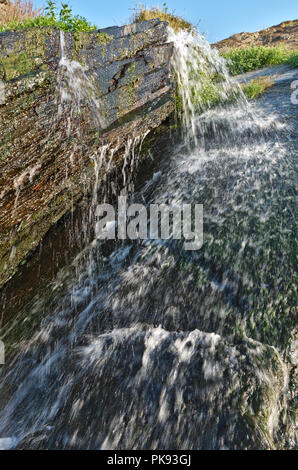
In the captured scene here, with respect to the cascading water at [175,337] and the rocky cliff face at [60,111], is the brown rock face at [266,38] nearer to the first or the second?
the rocky cliff face at [60,111]

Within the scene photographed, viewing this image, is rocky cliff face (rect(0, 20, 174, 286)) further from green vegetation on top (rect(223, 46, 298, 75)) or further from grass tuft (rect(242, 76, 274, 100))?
green vegetation on top (rect(223, 46, 298, 75))

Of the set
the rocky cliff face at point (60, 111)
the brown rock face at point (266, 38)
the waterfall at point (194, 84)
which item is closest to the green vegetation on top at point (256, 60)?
the waterfall at point (194, 84)

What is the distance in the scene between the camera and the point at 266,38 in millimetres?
18859

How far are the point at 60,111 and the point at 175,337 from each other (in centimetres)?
319

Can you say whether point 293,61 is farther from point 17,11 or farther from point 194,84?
point 17,11

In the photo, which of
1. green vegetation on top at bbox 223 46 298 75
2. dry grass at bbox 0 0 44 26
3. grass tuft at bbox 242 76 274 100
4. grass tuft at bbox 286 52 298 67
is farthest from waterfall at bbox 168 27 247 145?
dry grass at bbox 0 0 44 26

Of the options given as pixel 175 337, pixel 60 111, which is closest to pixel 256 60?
pixel 60 111

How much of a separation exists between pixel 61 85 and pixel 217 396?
392 cm

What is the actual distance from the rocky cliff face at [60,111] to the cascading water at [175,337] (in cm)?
94

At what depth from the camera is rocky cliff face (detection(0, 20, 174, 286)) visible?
Answer: 3768 millimetres

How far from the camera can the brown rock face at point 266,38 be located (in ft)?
58.1

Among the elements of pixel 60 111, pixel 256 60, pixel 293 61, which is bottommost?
pixel 60 111

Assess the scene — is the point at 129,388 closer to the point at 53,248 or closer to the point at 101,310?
the point at 101,310
